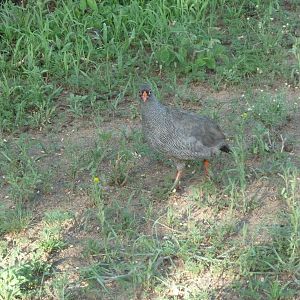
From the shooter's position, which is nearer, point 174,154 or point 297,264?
point 297,264

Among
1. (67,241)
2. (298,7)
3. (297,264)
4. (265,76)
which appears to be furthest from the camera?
(298,7)

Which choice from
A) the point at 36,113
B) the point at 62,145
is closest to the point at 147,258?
the point at 62,145

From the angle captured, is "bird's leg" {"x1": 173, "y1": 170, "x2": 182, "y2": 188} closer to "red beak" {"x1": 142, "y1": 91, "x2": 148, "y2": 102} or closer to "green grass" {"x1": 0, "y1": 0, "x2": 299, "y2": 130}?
"red beak" {"x1": 142, "y1": 91, "x2": 148, "y2": 102}

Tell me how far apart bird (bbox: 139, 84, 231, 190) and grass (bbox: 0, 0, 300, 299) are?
193mm

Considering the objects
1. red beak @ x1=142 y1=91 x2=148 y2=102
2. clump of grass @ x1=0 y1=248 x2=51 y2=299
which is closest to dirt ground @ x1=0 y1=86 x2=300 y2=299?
clump of grass @ x1=0 y1=248 x2=51 y2=299

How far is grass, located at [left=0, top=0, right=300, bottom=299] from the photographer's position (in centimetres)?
535

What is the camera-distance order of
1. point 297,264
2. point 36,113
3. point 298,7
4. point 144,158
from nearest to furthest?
point 297,264 < point 144,158 < point 36,113 < point 298,7

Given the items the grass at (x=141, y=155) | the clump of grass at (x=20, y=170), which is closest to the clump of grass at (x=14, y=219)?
the grass at (x=141, y=155)

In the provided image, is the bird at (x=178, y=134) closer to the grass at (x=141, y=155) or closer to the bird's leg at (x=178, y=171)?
the bird's leg at (x=178, y=171)

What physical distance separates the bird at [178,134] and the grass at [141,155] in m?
0.19

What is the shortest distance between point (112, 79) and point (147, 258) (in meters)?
2.60

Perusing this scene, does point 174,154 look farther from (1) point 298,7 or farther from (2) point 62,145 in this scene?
(1) point 298,7

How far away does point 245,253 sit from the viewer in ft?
17.6

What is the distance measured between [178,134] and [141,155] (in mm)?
634
